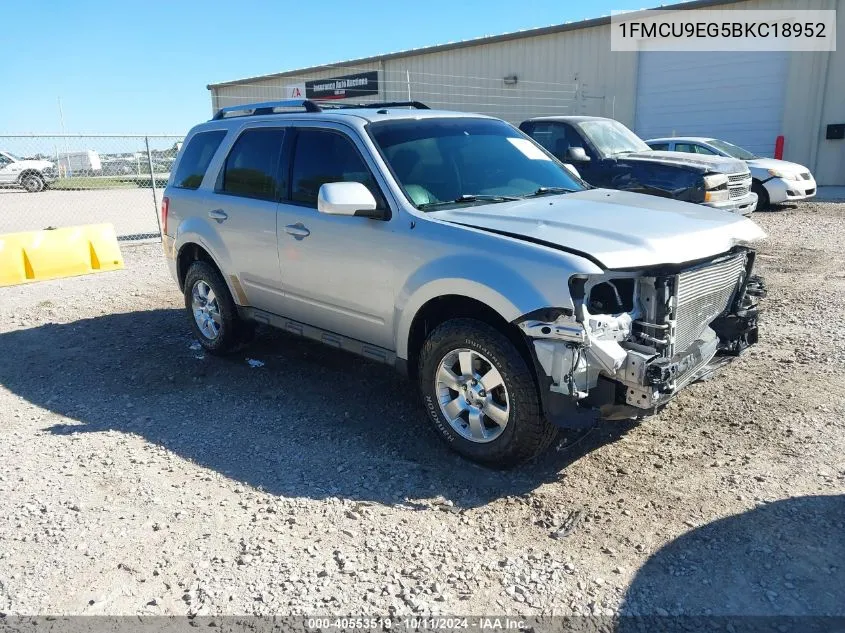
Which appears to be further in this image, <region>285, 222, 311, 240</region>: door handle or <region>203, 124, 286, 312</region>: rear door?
<region>203, 124, 286, 312</region>: rear door

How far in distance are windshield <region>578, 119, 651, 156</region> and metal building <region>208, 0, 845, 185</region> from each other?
958 cm

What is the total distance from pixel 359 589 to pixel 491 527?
77 cm

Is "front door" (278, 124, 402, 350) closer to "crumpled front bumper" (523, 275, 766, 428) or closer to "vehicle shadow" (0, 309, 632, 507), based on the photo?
"vehicle shadow" (0, 309, 632, 507)

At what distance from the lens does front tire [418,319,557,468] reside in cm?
357

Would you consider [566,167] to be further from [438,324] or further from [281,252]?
[281,252]

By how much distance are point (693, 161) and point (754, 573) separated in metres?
8.69

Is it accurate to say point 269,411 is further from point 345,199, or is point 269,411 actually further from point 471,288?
point 471,288

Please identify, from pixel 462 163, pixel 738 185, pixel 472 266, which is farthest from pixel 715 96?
pixel 472 266

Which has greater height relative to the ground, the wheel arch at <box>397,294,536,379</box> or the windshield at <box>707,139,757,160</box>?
the windshield at <box>707,139,757,160</box>

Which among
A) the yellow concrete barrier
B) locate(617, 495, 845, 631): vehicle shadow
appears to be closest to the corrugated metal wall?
the yellow concrete barrier

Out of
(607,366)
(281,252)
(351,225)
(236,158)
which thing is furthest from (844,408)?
(236,158)

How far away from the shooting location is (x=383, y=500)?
3.61 m

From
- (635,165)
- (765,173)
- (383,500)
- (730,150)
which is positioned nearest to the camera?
(383,500)

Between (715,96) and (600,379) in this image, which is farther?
(715,96)
